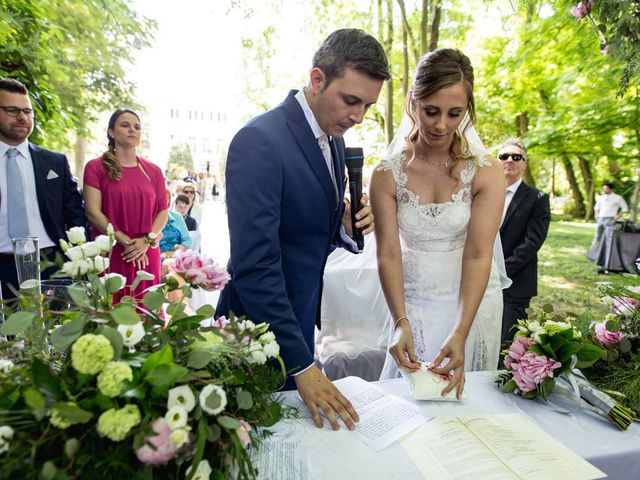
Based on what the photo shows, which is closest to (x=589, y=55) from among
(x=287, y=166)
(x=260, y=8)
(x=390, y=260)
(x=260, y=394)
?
(x=260, y=8)

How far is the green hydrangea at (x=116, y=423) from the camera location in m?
0.78

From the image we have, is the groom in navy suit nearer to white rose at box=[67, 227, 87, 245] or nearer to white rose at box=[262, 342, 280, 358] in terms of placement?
white rose at box=[262, 342, 280, 358]

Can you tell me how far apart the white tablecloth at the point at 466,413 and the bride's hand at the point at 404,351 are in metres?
0.09

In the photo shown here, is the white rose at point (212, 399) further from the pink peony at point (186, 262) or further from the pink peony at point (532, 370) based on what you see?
the pink peony at point (532, 370)

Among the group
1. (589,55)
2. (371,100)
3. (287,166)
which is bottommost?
(287,166)

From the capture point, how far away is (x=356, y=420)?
1.38m

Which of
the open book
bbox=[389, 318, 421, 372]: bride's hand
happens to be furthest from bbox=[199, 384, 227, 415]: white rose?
bbox=[389, 318, 421, 372]: bride's hand

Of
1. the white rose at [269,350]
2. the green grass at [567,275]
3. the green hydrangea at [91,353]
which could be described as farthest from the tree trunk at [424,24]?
the green hydrangea at [91,353]

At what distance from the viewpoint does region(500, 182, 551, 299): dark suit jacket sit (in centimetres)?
428

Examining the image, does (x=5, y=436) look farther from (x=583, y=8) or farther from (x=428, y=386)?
(x=583, y=8)

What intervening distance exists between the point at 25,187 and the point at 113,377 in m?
2.98

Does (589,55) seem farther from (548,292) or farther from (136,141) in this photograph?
(136,141)

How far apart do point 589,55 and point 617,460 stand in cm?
683

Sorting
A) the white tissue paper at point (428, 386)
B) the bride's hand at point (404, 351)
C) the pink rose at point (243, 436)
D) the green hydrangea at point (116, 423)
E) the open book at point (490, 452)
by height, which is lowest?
the open book at point (490, 452)
